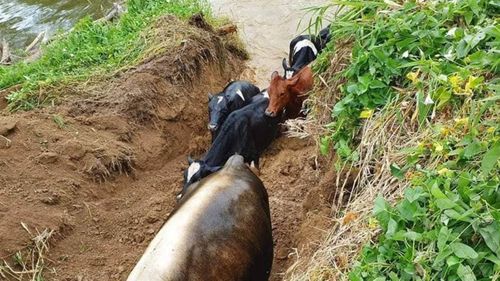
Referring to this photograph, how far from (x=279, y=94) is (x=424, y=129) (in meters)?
4.47

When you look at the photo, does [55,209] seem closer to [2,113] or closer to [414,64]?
[2,113]

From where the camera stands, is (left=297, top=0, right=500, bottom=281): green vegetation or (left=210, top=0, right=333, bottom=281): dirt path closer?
(left=297, top=0, right=500, bottom=281): green vegetation

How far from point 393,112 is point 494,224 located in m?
1.26

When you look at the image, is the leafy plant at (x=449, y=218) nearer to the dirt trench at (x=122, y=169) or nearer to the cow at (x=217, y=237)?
the dirt trench at (x=122, y=169)

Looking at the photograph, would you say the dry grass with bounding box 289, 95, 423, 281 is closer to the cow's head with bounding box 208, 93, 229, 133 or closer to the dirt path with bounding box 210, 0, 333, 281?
the dirt path with bounding box 210, 0, 333, 281

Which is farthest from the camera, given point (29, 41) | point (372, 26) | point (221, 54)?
point (29, 41)

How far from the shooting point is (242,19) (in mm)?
11352

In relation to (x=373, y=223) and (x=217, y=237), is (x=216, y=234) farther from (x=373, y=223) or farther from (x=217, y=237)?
(x=373, y=223)

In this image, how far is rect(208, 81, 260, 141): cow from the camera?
25.9 feet

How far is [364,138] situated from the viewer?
3598 mm

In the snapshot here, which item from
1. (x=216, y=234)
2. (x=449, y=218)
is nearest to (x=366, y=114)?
(x=449, y=218)

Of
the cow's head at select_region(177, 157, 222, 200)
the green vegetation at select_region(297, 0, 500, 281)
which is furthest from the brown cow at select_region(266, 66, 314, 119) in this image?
the green vegetation at select_region(297, 0, 500, 281)

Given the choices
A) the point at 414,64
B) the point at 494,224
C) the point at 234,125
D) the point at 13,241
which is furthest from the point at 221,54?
the point at 494,224

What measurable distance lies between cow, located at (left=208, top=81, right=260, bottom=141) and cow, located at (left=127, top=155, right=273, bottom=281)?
2606 mm
